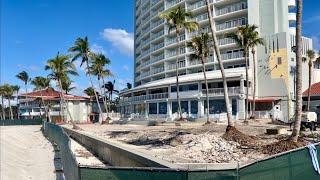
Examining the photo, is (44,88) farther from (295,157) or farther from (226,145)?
(295,157)

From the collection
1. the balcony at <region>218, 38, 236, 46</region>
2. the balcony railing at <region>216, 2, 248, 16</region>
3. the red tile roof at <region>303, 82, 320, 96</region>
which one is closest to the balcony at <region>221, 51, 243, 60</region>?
the balcony at <region>218, 38, 236, 46</region>

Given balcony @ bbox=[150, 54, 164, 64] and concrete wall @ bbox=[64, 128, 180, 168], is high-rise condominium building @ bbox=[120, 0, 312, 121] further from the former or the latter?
concrete wall @ bbox=[64, 128, 180, 168]

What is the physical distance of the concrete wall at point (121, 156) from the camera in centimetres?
1225

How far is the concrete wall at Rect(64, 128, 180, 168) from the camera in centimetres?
1225

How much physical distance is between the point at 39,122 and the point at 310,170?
74.7 meters

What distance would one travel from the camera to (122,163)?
1617 cm

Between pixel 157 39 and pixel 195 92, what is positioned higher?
pixel 157 39

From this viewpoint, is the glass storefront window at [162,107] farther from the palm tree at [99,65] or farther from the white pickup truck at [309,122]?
the white pickup truck at [309,122]

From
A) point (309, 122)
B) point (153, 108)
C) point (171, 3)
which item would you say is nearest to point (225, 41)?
point (153, 108)

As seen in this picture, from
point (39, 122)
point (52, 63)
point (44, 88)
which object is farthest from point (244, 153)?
point (44, 88)

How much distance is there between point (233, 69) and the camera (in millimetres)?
66812

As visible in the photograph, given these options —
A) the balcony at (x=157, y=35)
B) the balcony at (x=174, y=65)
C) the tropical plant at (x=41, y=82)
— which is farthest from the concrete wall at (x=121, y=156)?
the tropical plant at (x=41, y=82)

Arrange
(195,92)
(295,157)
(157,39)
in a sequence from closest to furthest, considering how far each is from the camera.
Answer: (295,157)
(195,92)
(157,39)

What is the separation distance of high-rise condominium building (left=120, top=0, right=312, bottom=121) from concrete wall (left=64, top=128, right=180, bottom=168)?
1348 inches
